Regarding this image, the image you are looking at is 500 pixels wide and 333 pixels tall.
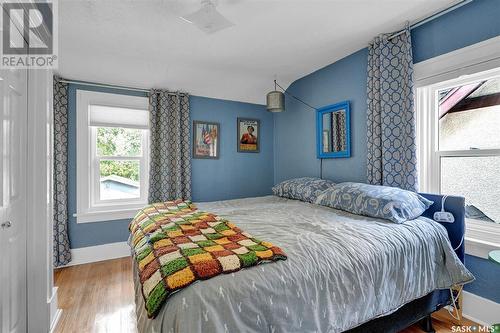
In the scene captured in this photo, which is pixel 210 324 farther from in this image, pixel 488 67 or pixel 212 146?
pixel 212 146

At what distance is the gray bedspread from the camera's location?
941mm

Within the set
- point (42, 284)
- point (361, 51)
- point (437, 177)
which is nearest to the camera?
point (42, 284)

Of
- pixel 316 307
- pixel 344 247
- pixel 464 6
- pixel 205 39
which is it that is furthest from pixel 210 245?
pixel 464 6

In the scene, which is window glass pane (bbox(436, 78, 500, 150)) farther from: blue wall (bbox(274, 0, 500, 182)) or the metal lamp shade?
the metal lamp shade

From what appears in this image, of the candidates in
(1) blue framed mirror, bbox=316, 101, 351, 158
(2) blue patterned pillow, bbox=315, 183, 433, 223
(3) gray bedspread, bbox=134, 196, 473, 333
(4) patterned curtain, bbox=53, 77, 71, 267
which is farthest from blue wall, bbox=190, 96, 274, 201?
(2) blue patterned pillow, bbox=315, 183, 433, 223

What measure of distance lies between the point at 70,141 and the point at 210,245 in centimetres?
271

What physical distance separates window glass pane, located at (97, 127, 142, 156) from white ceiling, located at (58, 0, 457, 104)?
0.62 m

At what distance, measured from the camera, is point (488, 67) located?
181cm

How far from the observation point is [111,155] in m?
3.25

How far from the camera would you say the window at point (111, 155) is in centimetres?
305

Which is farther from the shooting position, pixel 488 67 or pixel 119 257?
pixel 119 257

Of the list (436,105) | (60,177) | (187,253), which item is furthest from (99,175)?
(436,105)

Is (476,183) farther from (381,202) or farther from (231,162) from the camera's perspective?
(231,162)

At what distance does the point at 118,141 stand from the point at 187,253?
8.87 ft
